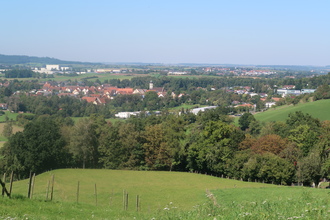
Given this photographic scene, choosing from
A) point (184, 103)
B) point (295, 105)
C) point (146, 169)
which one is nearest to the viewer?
point (146, 169)

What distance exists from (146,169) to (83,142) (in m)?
7.87

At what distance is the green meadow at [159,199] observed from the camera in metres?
10.8

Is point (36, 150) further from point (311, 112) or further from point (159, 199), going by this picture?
point (311, 112)

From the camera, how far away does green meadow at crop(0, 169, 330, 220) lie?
425 inches

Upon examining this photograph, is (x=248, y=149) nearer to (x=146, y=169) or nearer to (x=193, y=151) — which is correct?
(x=193, y=151)

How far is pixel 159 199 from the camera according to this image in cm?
2253

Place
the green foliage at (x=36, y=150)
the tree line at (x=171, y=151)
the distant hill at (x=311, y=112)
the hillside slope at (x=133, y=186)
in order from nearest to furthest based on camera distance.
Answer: the hillside slope at (x=133, y=186), the tree line at (x=171, y=151), the green foliage at (x=36, y=150), the distant hill at (x=311, y=112)

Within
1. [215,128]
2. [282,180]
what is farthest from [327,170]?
[215,128]

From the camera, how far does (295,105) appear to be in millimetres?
87812

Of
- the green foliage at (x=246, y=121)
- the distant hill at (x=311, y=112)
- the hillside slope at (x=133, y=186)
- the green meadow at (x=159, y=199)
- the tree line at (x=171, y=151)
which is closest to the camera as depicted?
the green meadow at (x=159, y=199)

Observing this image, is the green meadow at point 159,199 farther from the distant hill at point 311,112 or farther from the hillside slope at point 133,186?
the distant hill at point 311,112

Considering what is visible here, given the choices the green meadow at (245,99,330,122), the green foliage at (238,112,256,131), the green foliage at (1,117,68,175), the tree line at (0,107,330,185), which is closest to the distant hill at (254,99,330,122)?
the green meadow at (245,99,330,122)

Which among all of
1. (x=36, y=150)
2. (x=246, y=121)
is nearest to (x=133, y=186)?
(x=36, y=150)

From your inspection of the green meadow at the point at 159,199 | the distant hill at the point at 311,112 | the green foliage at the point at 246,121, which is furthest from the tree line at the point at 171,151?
the distant hill at the point at 311,112
